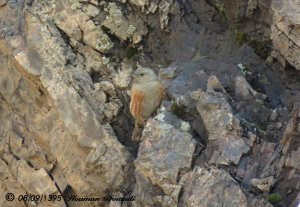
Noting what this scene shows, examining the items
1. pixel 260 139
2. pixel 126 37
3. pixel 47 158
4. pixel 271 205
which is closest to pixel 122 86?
pixel 126 37

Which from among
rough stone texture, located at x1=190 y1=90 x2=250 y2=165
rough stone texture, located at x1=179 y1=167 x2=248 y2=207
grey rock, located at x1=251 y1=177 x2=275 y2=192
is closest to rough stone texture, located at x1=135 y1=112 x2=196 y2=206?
rough stone texture, located at x1=179 y1=167 x2=248 y2=207

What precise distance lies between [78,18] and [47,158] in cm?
316

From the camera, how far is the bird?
38.2ft

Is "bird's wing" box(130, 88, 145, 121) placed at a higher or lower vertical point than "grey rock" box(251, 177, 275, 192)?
lower

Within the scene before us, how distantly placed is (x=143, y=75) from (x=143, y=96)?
0.49m

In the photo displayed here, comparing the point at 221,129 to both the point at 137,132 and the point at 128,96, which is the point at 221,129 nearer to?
the point at 137,132

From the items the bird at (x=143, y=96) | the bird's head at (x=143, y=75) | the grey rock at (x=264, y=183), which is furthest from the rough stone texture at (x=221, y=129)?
the bird's head at (x=143, y=75)

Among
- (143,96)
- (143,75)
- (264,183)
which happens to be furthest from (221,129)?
(143,75)

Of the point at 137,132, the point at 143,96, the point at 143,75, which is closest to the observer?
the point at 143,96

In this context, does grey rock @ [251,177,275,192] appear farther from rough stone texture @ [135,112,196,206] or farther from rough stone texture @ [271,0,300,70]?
rough stone texture @ [271,0,300,70]

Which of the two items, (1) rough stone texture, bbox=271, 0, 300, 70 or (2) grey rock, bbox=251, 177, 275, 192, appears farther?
(1) rough stone texture, bbox=271, 0, 300, 70

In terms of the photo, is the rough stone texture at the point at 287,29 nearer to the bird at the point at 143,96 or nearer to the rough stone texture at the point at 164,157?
the rough stone texture at the point at 164,157

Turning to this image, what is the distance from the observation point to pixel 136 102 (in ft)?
38.9

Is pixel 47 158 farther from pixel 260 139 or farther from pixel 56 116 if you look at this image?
pixel 260 139
